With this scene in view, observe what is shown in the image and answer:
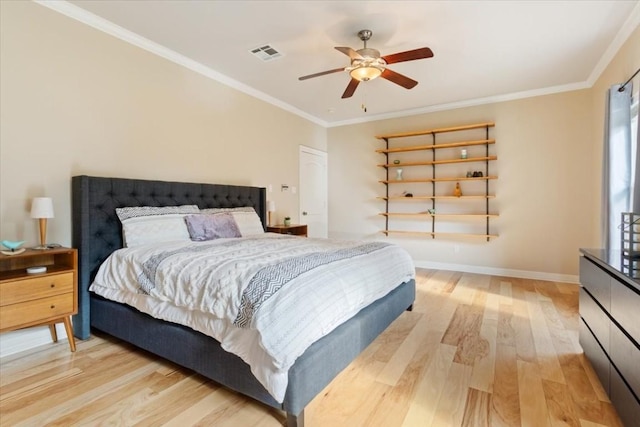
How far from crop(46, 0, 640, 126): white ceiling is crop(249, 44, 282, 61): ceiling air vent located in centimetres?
7

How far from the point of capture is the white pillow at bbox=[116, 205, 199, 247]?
2.61 metres

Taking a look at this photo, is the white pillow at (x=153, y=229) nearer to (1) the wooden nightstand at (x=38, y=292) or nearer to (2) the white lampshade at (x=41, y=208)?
(1) the wooden nightstand at (x=38, y=292)

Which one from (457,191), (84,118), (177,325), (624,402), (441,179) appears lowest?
(624,402)

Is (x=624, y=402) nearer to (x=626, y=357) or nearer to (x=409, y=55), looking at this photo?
(x=626, y=357)

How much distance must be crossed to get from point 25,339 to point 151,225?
118 cm

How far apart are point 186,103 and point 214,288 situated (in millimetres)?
2613

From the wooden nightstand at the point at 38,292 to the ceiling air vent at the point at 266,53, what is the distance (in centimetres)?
246

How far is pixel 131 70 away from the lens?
2973 mm

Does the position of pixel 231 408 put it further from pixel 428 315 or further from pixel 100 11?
pixel 100 11

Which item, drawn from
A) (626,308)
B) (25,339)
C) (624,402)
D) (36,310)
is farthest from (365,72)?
(25,339)

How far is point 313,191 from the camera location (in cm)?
577

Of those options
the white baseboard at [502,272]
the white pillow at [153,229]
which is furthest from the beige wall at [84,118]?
the white baseboard at [502,272]

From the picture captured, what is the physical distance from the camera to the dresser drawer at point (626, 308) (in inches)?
52.7

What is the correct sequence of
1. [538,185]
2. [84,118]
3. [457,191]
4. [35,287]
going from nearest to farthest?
[35,287], [84,118], [538,185], [457,191]
